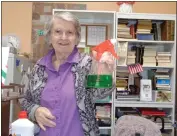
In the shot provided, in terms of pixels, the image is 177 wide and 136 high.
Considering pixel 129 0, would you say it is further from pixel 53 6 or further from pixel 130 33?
pixel 53 6

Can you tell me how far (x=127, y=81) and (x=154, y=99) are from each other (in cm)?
35

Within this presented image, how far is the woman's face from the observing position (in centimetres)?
117

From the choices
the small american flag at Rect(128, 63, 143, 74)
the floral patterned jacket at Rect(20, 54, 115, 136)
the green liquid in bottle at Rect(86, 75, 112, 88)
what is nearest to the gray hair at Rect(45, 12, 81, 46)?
the floral patterned jacket at Rect(20, 54, 115, 136)

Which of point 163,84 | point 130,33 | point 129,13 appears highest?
point 129,13

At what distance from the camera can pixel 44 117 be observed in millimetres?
1078

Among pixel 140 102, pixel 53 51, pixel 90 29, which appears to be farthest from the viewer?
pixel 90 29

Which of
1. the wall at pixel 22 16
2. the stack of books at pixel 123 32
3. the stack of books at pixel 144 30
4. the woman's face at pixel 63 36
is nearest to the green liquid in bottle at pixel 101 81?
the woman's face at pixel 63 36

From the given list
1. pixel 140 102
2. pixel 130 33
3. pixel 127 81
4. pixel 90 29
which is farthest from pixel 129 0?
pixel 140 102

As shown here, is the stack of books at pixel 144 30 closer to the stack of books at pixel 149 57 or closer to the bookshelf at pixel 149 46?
the bookshelf at pixel 149 46

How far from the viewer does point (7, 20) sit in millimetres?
2959

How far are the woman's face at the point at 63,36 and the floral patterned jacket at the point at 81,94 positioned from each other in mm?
87

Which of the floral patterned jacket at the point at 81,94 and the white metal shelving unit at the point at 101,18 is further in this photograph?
the white metal shelving unit at the point at 101,18

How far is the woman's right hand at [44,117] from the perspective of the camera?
1073 millimetres

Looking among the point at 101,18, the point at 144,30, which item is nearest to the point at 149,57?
the point at 144,30
